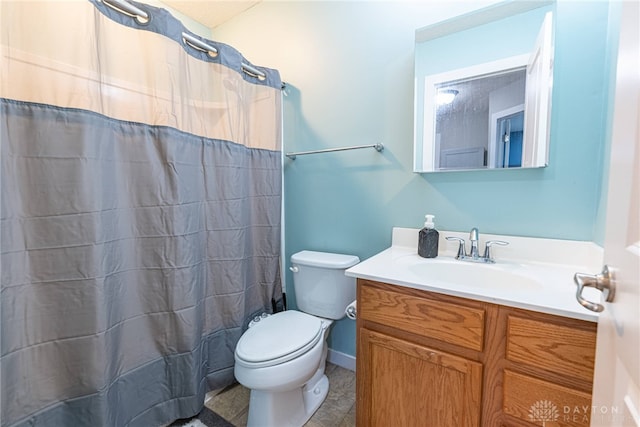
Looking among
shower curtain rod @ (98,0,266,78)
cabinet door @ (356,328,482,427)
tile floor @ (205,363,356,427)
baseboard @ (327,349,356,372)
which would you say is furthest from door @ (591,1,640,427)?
shower curtain rod @ (98,0,266,78)

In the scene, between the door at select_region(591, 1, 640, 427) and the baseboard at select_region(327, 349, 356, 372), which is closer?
the door at select_region(591, 1, 640, 427)

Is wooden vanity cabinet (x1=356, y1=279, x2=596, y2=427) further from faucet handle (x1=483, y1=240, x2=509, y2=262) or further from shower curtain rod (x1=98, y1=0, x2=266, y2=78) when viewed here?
shower curtain rod (x1=98, y1=0, x2=266, y2=78)

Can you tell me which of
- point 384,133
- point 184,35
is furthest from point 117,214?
point 384,133

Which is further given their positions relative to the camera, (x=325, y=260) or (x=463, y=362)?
(x=325, y=260)

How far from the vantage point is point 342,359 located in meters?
1.71

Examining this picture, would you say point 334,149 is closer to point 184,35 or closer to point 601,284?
point 184,35

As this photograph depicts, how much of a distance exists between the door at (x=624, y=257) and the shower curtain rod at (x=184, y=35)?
1.45 meters

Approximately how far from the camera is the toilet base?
4.00 ft

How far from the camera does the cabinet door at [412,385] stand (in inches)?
34.3

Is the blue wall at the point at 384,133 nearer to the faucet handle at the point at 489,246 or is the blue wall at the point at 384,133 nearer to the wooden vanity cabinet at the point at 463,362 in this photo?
the faucet handle at the point at 489,246

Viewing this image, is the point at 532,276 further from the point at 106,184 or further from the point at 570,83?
the point at 106,184

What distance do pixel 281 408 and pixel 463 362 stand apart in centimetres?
86

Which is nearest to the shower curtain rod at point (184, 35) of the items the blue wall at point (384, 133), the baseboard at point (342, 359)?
the blue wall at point (384, 133)

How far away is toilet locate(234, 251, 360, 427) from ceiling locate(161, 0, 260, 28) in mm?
1776
